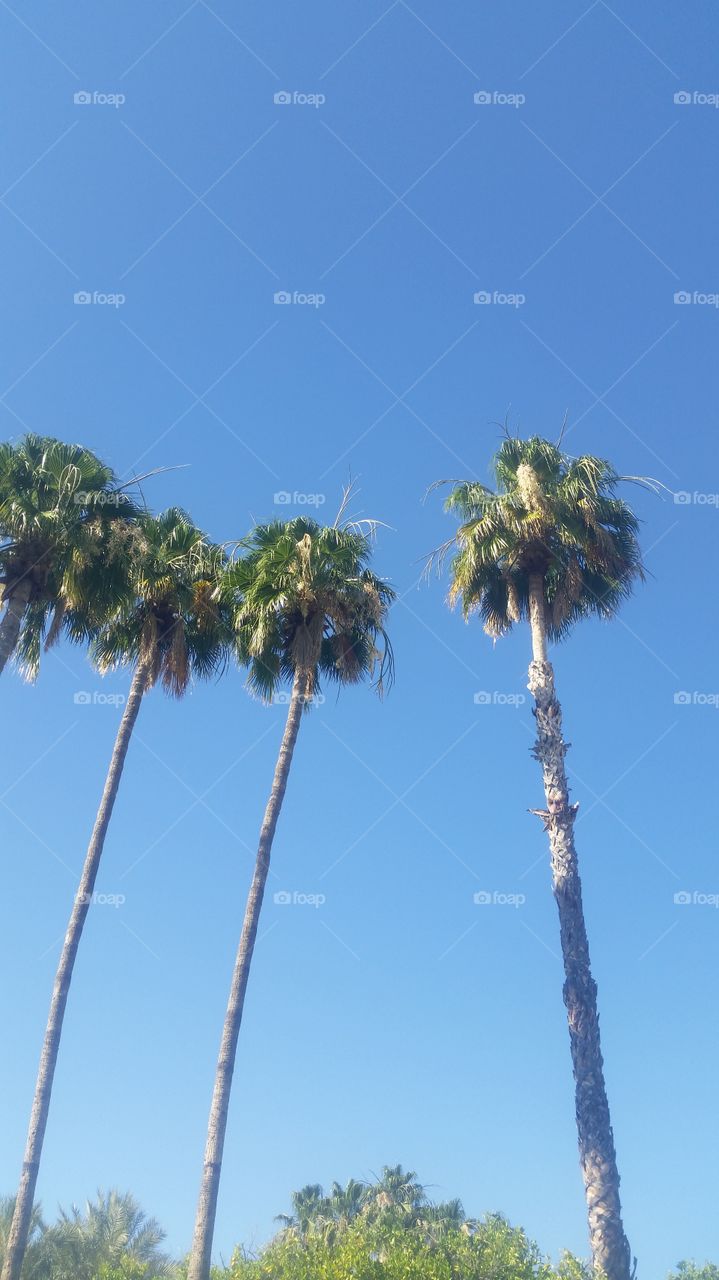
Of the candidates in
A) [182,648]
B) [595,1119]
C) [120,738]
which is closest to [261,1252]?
[595,1119]

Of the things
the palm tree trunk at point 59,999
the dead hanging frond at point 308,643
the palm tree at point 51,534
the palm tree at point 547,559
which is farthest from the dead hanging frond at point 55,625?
the palm tree at point 547,559

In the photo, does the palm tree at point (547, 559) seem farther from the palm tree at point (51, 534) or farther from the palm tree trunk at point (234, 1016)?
the palm tree at point (51, 534)

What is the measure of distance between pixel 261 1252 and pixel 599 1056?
6300 millimetres

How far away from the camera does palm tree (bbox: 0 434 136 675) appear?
60.8 feet

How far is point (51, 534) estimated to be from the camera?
18.6 metres

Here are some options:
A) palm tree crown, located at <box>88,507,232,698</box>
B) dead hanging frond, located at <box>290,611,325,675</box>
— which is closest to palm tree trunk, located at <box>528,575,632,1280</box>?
dead hanging frond, located at <box>290,611,325,675</box>

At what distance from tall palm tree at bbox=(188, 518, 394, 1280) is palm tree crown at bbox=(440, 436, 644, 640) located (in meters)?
2.19

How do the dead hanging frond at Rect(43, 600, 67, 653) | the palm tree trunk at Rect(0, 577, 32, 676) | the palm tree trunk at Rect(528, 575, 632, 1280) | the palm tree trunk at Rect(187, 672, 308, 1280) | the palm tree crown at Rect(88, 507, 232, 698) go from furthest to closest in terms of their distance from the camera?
the palm tree crown at Rect(88, 507, 232, 698)
the dead hanging frond at Rect(43, 600, 67, 653)
the palm tree trunk at Rect(0, 577, 32, 676)
the palm tree trunk at Rect(187, 672, 308, 1280)
the palm tree trunk at Rect(528, 575, 632, 1280)

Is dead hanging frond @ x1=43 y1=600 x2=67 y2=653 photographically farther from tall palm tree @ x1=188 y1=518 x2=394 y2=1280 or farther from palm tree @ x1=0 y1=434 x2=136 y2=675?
tall palm tree @ x1=188 y1=518 x2=394 y2=1280

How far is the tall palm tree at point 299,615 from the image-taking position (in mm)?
20500

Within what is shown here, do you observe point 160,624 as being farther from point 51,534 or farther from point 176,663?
point 51,534

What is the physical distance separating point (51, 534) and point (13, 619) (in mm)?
1705

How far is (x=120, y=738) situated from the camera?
21.0 m

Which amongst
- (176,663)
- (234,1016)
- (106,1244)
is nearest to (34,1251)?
(106,1244)
